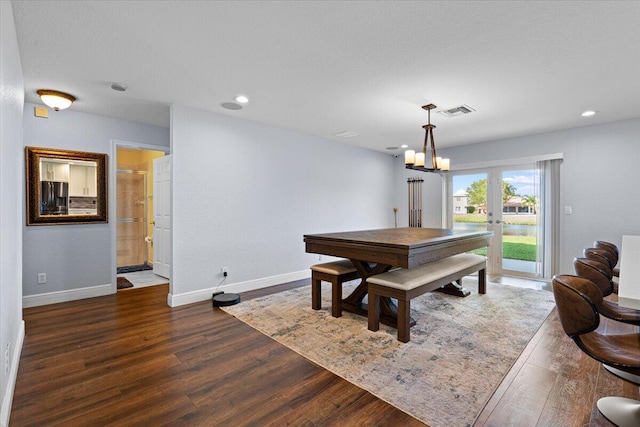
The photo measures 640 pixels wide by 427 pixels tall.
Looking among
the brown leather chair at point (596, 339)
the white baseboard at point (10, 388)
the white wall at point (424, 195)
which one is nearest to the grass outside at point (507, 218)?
the white wall at point (424, 195)

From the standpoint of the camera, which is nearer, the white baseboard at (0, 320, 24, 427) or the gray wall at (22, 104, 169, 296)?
the white baseboard at (0, 320, 24, 427)

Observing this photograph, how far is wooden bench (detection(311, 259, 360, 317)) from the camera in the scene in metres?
3.24

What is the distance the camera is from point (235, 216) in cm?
424

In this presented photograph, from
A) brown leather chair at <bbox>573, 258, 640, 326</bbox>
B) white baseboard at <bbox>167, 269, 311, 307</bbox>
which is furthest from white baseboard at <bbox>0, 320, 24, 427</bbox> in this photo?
brown leather chair at <bbox>573, 258, 640, 326</bbox>

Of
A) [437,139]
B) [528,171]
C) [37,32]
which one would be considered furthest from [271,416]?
[528,171]

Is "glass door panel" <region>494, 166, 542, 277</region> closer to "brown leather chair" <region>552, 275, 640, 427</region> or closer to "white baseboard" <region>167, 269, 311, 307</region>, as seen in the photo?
"white baseboard" <region>167, 269, 311, 307</region>

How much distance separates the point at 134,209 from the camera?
6.27m

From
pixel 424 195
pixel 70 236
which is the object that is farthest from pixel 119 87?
pixel 424 195

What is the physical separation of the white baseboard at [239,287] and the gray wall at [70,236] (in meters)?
1.29

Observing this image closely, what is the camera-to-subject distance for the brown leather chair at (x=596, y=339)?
4.69ft

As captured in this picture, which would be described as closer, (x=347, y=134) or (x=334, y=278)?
(x=334, y=278)

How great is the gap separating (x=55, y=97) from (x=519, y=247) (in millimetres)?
6990

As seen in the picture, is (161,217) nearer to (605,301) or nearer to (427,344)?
(427,344)

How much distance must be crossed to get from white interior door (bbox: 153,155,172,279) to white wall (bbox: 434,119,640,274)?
6.09 metres
